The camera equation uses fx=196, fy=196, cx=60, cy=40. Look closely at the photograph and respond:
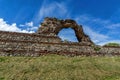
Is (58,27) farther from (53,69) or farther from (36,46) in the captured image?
(53,69)

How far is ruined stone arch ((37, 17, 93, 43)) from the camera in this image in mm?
22312

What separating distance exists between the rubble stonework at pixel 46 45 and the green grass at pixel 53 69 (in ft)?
3.65

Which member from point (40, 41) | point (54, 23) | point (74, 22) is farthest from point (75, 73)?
point (74, 22)

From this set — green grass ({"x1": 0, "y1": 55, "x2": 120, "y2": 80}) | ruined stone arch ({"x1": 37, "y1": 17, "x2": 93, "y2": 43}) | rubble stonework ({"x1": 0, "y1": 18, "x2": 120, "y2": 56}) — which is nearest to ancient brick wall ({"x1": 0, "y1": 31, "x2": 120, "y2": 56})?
rubble stonework ({"x1": 0, "y1": 18, "x2": 120, "y2": 56})

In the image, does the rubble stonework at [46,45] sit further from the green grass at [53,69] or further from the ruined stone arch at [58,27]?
the green grass at [53,69]

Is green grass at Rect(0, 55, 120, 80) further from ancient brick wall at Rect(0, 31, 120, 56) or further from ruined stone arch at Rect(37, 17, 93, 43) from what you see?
ruined stone arch at Rect(37, 17, 93, 43)

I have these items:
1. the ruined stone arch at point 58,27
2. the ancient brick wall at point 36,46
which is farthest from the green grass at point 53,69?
the ruined stone arch at point 58,27

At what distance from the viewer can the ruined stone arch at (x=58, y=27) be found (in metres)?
22.3

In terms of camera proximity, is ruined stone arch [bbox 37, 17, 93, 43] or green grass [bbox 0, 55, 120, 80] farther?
ruined stone arch [bbox 37, 17, 93, 43]

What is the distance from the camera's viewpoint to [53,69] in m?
14.0

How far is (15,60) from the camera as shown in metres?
15.0

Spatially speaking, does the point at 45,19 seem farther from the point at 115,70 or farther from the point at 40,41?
the point at 115,70

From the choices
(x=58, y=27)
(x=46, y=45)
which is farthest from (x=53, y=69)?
(x=58, y=27)

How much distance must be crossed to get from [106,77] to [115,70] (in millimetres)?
2353
